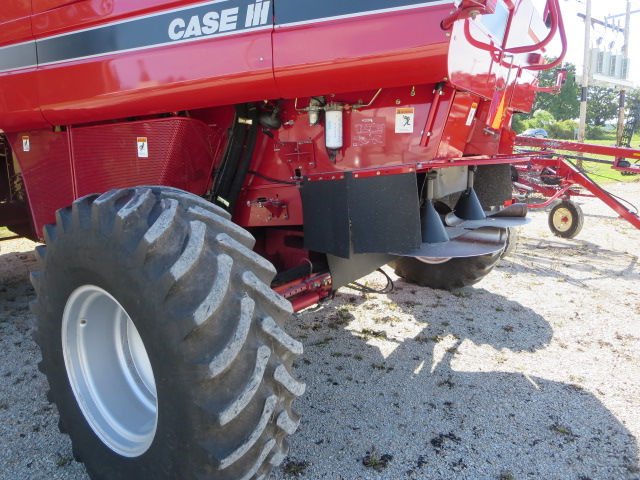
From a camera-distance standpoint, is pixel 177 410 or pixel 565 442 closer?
pixel 177 410

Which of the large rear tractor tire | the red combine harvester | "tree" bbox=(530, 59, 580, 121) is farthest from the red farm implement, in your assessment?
"tree" bbox=(530, 59, 580, 121)

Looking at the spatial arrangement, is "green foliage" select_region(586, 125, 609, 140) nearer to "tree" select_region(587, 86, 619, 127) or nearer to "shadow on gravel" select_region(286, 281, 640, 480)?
"tree" select_region(587, 86, 619, 127)

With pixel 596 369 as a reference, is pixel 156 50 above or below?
above

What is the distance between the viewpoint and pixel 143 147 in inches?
107

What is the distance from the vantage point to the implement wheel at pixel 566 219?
754 centimetres

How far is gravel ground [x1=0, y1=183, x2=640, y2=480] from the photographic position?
2.37m

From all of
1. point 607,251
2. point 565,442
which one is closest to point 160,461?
point 565,442

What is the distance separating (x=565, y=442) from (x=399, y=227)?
1406mm

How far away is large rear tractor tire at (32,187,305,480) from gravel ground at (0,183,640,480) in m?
0.66

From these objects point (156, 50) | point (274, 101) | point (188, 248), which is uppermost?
point (156, 50)

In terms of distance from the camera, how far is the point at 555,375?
10.5 feet

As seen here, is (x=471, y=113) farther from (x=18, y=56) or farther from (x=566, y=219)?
(x=566, y=219)

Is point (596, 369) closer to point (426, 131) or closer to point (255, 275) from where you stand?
point (426, 131)

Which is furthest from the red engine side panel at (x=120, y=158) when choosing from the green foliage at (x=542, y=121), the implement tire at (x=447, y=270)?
the green foliage at (x=542, y=121)
